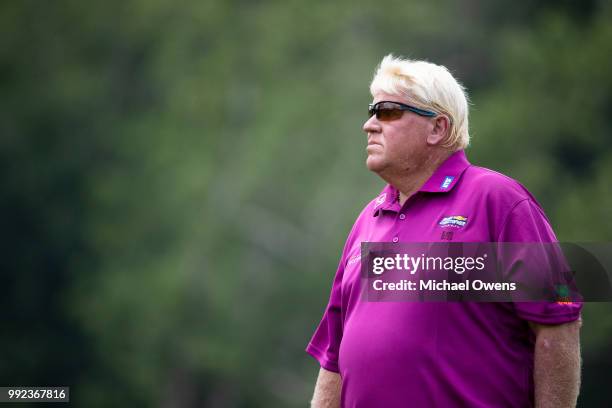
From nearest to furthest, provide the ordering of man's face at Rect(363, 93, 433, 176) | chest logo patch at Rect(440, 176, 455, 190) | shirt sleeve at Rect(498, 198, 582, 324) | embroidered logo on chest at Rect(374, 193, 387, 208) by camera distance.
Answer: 1. shirt sleeve at Rect(498, 198, 582, 324)
2. chest logo patch at Rect(440, 176, 455, 190)
3. man's face at Rect(363, 93, 433, 176)
4. embroidered logo on chest at Rect(374, 193, 387, 208)

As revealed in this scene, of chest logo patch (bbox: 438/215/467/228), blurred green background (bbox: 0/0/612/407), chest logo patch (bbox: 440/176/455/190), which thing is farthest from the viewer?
blurred green background (bbox: 0/0/612/407)

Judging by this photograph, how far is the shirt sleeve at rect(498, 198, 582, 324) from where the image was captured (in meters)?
3.07

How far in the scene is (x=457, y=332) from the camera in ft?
10.4

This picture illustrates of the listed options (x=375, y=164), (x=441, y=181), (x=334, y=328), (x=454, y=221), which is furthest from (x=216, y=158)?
(x=454, y=221)

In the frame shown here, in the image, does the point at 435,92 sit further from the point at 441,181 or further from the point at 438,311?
the point at 438,311

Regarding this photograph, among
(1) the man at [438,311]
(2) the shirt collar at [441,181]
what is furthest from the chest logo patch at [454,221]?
(2) the shirt collar at [441,181]

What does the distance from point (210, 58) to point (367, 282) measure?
19.6 metres

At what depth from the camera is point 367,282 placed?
3.47 meters

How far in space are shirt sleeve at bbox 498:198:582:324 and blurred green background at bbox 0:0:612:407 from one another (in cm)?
1504

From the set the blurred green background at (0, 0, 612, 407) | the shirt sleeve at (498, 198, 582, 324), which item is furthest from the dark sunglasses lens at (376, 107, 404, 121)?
the blurred green background at (0, 0, 612, 407)

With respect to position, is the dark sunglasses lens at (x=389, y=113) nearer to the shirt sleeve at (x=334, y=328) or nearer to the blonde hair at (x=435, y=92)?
the blonde hair at (x=435, y=92)

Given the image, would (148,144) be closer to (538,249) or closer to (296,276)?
(296,276)

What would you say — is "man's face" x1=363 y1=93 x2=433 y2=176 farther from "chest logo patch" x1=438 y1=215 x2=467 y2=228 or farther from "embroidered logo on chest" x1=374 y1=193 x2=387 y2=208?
"chest logo patch" x1=438 y1=215 x2=467 y2=228

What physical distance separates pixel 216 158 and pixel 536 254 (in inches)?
735
